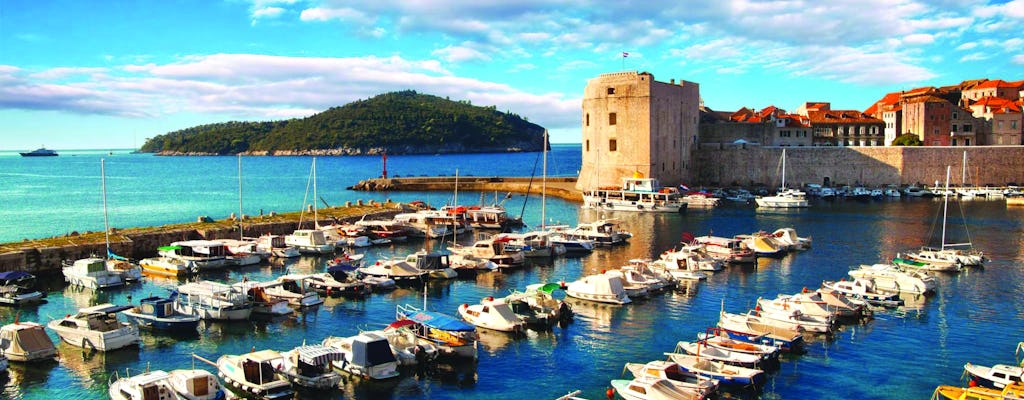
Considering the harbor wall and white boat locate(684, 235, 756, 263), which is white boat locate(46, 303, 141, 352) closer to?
white boat locate(684, 235, 756, 263)

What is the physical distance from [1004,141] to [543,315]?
62195 mm

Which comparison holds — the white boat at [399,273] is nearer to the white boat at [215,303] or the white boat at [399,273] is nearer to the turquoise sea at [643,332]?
the turquoise sea at [643,332]

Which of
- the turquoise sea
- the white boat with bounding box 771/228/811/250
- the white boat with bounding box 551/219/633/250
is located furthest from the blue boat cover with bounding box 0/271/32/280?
the white boat with bounding box 771/228/811/250

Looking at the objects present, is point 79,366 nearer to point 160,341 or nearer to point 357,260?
point 160,341

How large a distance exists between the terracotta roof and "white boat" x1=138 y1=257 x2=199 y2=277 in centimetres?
5903

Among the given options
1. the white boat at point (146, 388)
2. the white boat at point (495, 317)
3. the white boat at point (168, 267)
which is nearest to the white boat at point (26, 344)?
the white boat at point (146, 388)

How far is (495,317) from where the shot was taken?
2047 cm

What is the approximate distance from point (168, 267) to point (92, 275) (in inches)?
121

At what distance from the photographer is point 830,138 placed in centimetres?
7225

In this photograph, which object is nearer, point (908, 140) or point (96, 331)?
point (96, 331)

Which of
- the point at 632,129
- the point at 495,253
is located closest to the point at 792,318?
the point at 495,253

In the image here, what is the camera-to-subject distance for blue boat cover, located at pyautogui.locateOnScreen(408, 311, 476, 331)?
60.0ft

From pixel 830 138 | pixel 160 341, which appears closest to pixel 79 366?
pixel 160 341

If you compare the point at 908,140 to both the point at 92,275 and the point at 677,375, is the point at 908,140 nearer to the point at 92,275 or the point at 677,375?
the point at 677,375
